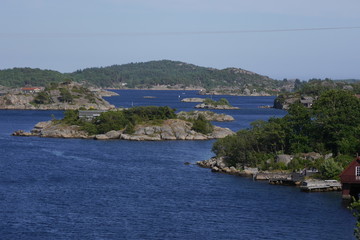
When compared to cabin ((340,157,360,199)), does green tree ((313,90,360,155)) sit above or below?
above

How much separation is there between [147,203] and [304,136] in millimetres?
19305

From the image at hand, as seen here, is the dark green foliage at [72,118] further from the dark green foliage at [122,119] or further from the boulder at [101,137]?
the boulder at [101,137]

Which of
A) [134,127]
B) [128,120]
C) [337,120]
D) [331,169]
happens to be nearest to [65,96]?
[128,120]

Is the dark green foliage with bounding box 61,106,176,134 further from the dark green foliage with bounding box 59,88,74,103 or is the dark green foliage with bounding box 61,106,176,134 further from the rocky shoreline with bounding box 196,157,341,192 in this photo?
the dark green foliage with bounding box 59,88,74,103

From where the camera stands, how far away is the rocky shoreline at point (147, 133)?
87688 millimetres

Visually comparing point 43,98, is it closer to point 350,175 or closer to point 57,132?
point 57,132

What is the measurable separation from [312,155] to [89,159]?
79.2ft

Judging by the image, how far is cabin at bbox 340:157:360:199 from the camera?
46531 millimetres

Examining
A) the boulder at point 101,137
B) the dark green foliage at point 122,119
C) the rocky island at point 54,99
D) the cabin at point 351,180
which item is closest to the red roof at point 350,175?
the cabin at point 351,180

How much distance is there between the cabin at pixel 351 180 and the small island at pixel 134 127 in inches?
1679

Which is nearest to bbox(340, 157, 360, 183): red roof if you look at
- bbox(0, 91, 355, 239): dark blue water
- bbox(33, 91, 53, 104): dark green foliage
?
bbox(0, 91, 355, 239): dark blue water

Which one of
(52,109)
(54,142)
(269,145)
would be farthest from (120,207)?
(52,109)

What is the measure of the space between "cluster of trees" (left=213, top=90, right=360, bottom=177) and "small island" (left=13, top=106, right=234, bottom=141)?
85.8 ft

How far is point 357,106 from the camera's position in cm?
6109
